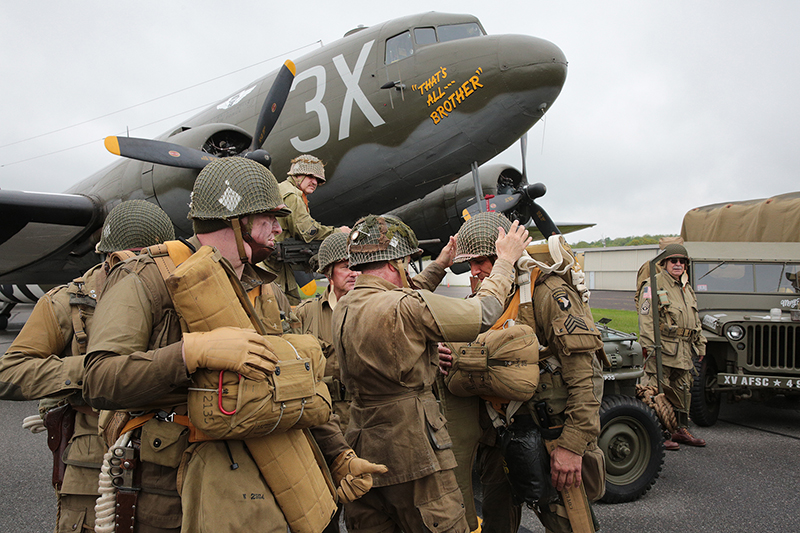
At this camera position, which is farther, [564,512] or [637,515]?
[637,515]

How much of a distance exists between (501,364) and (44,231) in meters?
9.09

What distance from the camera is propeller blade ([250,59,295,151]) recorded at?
21.7 feet

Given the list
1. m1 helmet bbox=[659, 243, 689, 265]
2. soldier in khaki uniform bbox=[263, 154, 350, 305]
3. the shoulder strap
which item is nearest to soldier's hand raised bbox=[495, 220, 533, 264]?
the shoulder strap

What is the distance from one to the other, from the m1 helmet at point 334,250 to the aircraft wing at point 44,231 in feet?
21.0

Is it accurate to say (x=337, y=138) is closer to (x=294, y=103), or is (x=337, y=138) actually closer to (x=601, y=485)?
(x=294, y=103)

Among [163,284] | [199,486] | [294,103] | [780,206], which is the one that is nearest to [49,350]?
[163,284]

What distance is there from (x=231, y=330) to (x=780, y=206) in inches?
392

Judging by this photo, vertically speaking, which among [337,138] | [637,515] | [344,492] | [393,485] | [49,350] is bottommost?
[637,515]

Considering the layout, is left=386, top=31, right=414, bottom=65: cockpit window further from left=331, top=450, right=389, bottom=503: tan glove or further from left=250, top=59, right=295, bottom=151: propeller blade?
left=331, top=450, right=389, bottom=503: tan glove

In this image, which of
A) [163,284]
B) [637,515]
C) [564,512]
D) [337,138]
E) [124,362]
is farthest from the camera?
[337,138]

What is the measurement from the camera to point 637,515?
3895 mm

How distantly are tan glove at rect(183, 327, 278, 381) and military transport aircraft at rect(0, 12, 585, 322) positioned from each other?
4999 millimetres

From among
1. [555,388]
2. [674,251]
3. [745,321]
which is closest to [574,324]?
[555,388]

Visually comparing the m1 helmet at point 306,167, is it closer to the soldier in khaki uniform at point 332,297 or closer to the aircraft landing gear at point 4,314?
the soldier in khaki uniform at point 332,297
